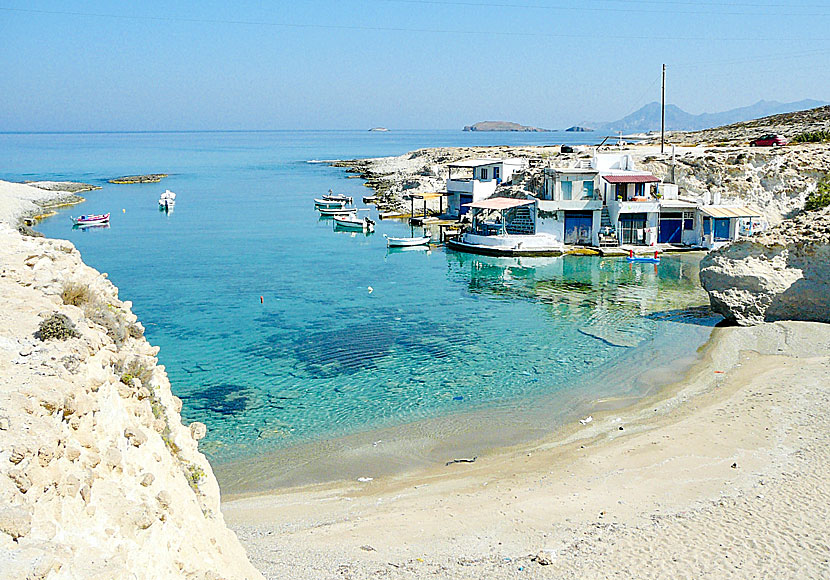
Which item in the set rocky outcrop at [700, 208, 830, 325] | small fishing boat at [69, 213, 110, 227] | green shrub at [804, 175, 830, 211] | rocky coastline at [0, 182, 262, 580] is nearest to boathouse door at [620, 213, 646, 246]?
green shrub at [804, 175, 830, 211]

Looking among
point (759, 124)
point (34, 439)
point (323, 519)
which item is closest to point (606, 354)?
A: point (323, 519)

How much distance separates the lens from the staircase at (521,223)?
5834 centimetres

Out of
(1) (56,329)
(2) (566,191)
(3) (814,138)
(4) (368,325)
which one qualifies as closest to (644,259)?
(2) (566,191)

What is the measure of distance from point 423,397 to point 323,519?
344 inches

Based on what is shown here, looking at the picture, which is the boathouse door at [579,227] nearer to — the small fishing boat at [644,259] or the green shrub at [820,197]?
the small fishing boat at [644,259]

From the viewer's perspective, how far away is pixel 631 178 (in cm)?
5669

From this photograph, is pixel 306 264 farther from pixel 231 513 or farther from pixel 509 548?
pixel 509 548

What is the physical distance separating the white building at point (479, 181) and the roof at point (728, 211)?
1749 cm

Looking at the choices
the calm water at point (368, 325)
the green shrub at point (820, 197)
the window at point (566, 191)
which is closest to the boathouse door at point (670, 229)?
the calm water at point (368, 325)

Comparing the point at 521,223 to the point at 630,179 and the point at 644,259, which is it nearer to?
the point at 630,179

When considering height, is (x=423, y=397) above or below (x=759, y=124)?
below

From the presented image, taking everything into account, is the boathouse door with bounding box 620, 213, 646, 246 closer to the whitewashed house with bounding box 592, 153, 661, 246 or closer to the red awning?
the whitewashed house with bounding box 592, 153, 661, 246

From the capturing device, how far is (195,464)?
10.2m

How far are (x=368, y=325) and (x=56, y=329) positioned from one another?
83.2 ft
